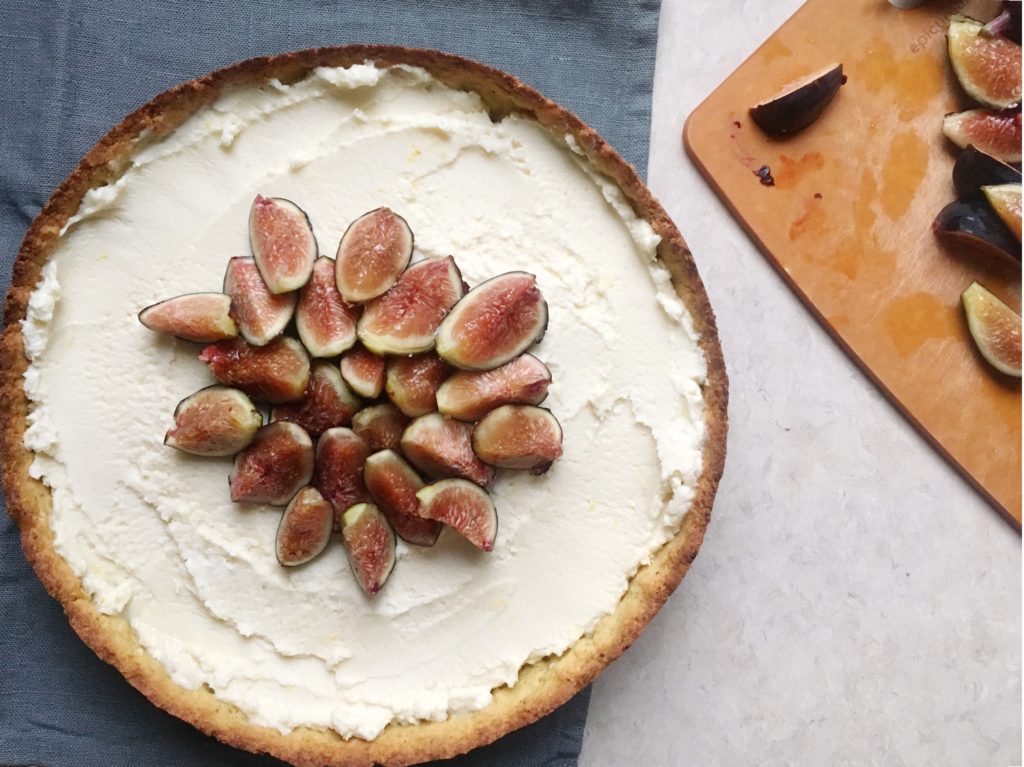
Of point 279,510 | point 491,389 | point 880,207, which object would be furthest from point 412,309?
point 880,207

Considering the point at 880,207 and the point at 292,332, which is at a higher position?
the point at 292,332

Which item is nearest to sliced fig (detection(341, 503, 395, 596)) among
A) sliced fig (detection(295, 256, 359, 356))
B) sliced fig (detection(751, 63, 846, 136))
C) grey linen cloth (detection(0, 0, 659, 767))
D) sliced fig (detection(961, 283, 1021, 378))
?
sliced fig (detection(295, 256, 359, 356))

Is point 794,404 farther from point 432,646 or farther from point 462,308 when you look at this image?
point 432,646

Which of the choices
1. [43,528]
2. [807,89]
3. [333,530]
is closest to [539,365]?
[333,530]

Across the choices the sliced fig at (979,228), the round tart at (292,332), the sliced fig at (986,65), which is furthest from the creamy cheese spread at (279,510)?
the sliced fig at (986,65)

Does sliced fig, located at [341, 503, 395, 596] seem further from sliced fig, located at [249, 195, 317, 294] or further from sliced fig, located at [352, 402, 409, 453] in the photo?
sliced fig, located at [249, 195, 317, 294]

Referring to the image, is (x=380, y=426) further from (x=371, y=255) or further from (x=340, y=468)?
(x=371, y=255)
